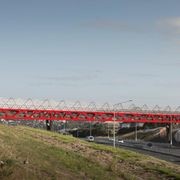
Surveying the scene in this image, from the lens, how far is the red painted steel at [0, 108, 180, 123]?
127188 millimetres

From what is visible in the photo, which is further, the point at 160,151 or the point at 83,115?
the point at 83,115

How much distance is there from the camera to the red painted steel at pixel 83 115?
127 metres

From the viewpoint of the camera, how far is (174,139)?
522 ft

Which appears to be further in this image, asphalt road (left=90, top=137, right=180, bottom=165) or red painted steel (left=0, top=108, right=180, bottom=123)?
red painted steel (left=0, top=108, right=180, bottom=123)

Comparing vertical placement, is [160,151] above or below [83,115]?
below

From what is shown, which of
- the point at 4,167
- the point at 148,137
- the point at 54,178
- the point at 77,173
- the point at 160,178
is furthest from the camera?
the point at 148,137

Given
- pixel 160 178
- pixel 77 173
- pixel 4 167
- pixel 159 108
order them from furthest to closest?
1. pixel 159 108
2. pixel 160 178
3. pixel 77 173
4. pixel 4 167

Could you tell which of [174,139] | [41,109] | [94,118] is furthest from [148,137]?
[41,109]

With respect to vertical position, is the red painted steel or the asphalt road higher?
the red painted steel

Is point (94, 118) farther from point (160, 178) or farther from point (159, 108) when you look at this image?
point (160, 178)

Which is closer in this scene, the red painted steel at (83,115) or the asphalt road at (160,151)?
the asphalt road at (160,151)

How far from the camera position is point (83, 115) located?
13800 cm

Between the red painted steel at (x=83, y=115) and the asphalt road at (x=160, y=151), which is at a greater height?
the red painted steel at (x=83, y=115)

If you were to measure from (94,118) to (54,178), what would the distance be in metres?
121
